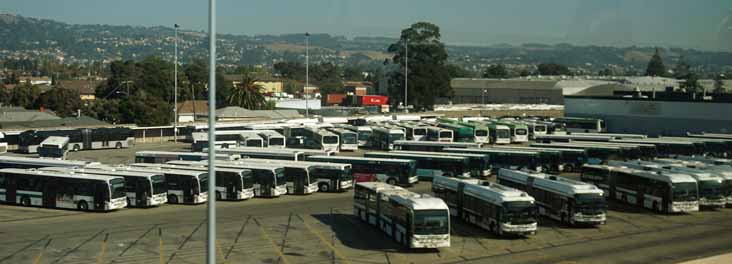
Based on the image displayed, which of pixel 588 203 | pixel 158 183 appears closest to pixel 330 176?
pixel 158 183

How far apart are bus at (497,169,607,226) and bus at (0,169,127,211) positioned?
1564 cm

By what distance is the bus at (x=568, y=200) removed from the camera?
89.7 feet

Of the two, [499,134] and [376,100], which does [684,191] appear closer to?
[499,134]

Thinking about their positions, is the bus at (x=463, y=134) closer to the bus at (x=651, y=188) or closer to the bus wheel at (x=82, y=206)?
the bus at (x=651, y=188)

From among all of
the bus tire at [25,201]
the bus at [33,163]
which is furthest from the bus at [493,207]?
the bus at [33,163]

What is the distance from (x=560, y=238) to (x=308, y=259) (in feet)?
28.6

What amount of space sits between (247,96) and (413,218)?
65.7 meters

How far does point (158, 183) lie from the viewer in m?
31.0

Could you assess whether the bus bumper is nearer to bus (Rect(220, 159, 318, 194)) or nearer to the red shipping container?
bus (Rect(220, 159, 318, 194))

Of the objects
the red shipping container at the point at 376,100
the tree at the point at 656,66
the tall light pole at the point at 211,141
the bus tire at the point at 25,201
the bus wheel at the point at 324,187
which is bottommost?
the bus tire at the point at 25,201

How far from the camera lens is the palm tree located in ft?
284

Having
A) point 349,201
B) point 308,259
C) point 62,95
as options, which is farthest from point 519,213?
point 62,95

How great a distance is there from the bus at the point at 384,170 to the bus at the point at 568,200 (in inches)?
313

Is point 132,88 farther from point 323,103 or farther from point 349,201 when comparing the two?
point 349,201
